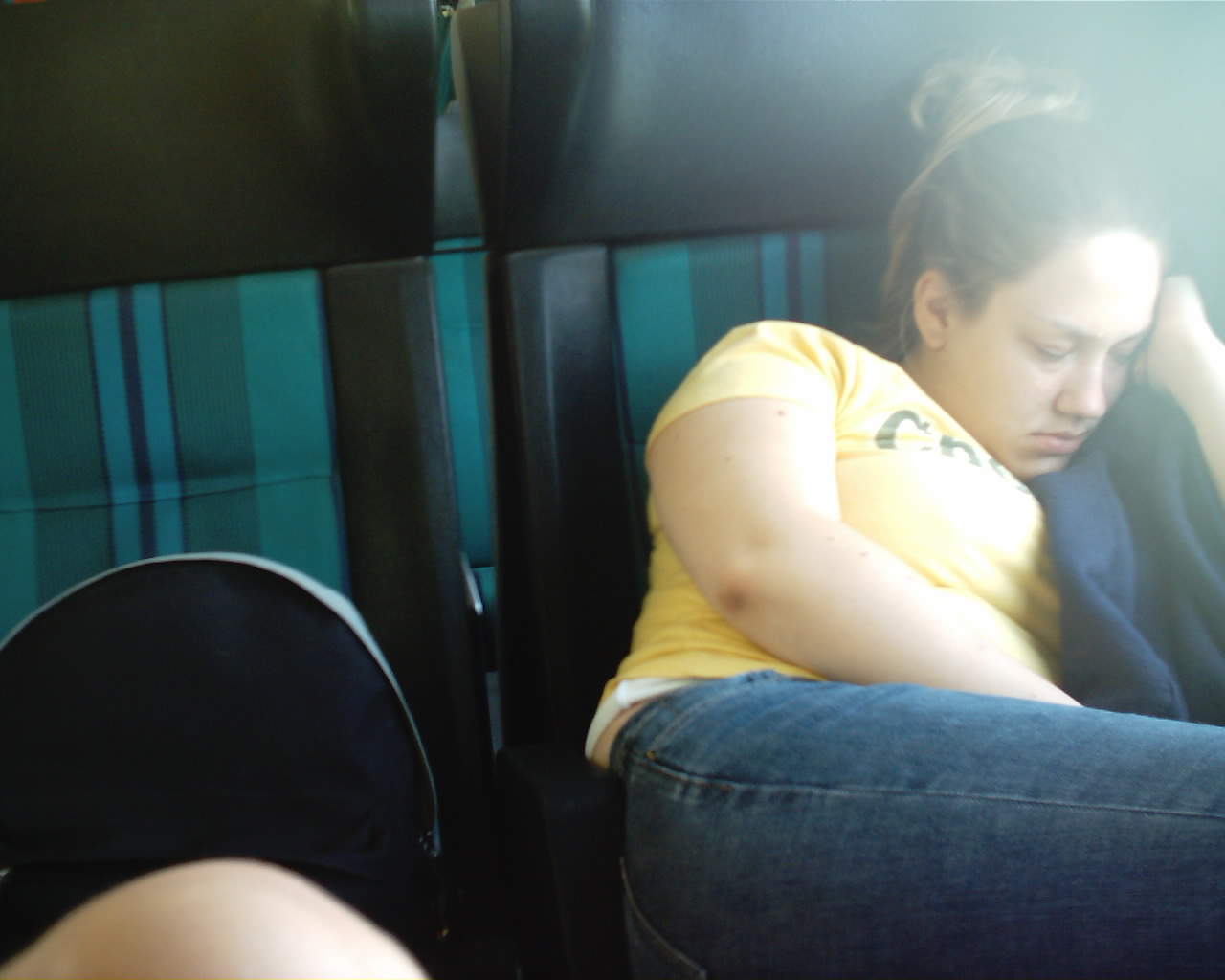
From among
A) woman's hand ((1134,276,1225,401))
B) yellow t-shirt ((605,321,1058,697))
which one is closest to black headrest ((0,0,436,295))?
yellow t-shirt ((605,321,1058,697))

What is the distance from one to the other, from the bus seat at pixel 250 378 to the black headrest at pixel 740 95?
0.31 feet

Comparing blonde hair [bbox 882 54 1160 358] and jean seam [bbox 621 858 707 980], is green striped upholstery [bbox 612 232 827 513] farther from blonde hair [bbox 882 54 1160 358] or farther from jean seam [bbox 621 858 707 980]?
jean seam [bbox 621 858 707 980]

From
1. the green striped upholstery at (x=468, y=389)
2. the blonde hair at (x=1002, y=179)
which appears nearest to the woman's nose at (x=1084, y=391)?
the blonde hair at (x=1002, y=179)

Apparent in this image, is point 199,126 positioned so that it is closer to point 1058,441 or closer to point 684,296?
point 684,296

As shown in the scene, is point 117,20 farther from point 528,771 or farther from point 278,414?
point 528,771

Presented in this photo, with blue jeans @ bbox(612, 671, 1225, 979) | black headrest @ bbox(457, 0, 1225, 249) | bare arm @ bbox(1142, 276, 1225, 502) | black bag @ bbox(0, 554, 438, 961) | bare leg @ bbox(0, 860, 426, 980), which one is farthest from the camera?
bare arm @ bbox(1142, 276, 1225, 502)

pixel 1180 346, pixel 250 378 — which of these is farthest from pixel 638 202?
pixel 1180 346

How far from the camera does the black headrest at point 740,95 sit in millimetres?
822

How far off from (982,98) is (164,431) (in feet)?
2.66

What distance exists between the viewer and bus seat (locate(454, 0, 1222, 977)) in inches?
33.0

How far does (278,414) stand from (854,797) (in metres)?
0.64

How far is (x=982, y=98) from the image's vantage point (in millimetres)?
894

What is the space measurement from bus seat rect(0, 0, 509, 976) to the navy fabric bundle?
1.77 ft

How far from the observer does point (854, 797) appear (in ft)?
1.95
